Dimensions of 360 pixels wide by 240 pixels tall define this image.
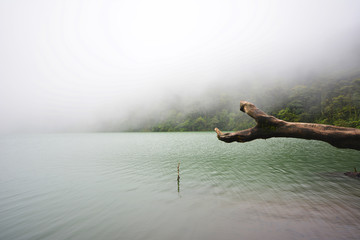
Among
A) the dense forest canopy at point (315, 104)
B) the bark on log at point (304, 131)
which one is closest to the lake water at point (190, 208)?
the bark on log at point (304, 131)

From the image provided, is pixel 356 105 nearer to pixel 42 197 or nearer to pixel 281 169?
pixel 281 169

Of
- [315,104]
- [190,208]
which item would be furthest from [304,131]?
[315,104]

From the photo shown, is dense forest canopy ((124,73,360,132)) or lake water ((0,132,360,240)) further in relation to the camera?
dense forest canopy ((124,73,360,132))

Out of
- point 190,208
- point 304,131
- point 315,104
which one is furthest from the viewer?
point 315,104

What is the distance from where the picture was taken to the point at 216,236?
20.6ft

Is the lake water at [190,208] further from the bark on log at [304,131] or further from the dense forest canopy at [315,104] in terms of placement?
the dense forest canopy at [315,104]

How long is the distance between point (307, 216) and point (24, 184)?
872 inches

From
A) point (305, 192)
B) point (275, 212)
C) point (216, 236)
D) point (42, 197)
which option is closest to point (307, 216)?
point (275, 212)

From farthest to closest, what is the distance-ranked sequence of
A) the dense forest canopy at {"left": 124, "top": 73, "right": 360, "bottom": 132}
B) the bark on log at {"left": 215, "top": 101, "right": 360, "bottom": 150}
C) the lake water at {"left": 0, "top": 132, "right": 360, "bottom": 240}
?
the dense forest canopy at {"left": 124, "top": 73, "right": 360, "bottom": 132} < the lake water at {"left": 0, "top": 132, "right": 360, "bottom": 240} < the bark on log at {"left": 215, "top": 101, "right": 360, "bottom": 150}

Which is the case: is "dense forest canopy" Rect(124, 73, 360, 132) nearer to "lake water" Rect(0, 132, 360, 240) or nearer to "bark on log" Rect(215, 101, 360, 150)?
"lake water" Rect(0, 132, 360, 240)

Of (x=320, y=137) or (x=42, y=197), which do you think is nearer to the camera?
(x=320, y=137)

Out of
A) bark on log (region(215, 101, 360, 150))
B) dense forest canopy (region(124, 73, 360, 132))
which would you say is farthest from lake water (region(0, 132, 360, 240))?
dense forest canopy (region(124, 73, 360, 132))

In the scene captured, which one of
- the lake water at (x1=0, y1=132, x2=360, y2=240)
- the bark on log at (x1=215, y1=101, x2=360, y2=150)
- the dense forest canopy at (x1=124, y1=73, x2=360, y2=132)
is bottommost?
the lake water at (x1=0, y1=132, x2=360, y2=240)

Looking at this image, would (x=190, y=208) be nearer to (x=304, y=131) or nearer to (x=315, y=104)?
(x=304, y=131)
